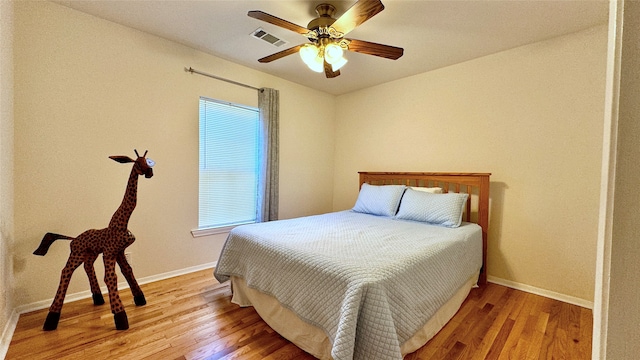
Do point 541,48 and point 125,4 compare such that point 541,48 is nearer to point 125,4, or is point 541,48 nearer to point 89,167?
point 125,4

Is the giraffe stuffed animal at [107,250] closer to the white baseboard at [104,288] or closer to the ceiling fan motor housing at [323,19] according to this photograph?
the white baseboard at [104,288]

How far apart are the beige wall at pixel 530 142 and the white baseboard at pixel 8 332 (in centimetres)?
364

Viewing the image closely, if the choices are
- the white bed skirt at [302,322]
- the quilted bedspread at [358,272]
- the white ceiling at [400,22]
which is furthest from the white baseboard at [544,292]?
the white ceiling at [400,22]

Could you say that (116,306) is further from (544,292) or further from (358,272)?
(544,292)

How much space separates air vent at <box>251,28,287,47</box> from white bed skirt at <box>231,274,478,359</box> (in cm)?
213

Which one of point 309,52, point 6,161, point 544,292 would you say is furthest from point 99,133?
point 544,292

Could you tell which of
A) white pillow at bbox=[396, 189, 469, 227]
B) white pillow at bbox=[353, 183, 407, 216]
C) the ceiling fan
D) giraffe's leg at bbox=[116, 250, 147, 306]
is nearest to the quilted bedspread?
white pillow at bbox=[396, 189, 469, 227]

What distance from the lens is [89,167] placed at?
2.13 metres

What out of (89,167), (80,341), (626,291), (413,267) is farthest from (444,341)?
(89,167)

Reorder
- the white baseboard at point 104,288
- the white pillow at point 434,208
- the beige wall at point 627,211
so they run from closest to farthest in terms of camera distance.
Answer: the beige wall at point 627,211 < the white baseboard at point 104,288 < the white pillow at point 434,208

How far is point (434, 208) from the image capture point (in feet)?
8.13

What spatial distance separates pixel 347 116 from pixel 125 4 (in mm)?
2809

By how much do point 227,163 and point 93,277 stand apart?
1.54 meters

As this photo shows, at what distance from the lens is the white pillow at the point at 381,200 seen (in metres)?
2.80
